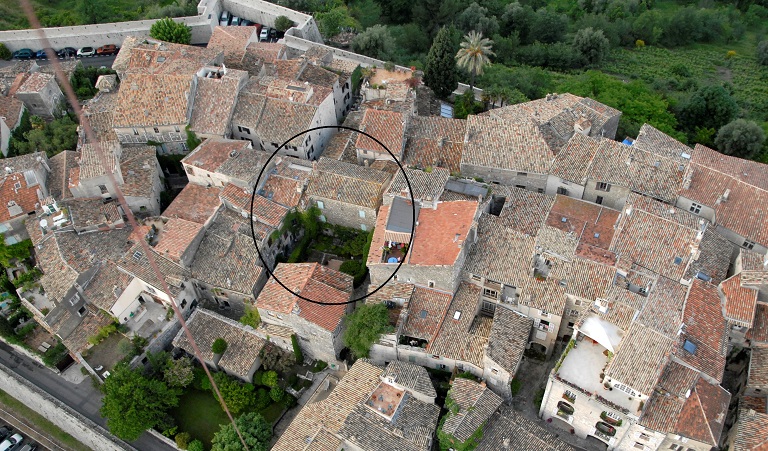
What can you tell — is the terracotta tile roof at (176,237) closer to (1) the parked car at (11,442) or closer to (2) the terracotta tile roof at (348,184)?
(2) the terracotta tile roof at (348,184)

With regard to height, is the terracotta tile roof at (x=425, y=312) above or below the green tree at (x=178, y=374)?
above

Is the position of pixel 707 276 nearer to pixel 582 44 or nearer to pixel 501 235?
pixel 501 235

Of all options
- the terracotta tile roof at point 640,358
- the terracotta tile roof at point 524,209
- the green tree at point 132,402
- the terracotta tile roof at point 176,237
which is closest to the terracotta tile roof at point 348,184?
the terracotta tile roof at point 176,237

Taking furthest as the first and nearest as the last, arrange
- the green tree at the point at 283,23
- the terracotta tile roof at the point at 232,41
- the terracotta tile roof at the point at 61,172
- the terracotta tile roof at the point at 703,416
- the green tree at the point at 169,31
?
1. the green tree at the point at 283,23
2. the green tree at the point at 169,31
3. the terracotta tile roof at the point at 232,41
4. the terracotta tile roof at the point at 61,172
5. the terracotta tile roof at the point at 703,416

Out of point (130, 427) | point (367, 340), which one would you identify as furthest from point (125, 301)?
point (367, 340)

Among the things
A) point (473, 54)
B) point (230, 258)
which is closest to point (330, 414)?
point (230, 258)
